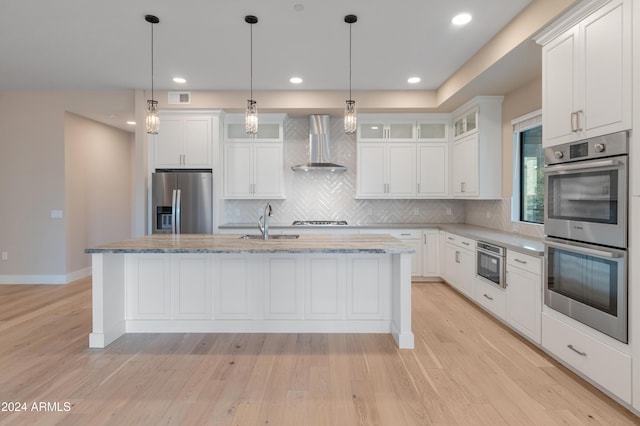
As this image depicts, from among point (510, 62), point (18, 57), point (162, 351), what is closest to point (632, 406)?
point (510, 62)

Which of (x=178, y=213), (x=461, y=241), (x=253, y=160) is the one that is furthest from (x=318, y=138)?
(x=461, y=241)

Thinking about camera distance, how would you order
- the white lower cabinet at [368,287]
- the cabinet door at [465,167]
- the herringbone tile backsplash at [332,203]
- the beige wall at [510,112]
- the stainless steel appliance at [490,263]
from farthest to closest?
the herringbone tile backsplash at [332,203]
the cabinet door at [465,167]
the beige wall at [510,112]
the stainless steel appliance at [490,263]
the white lower cabinet at [368,287]

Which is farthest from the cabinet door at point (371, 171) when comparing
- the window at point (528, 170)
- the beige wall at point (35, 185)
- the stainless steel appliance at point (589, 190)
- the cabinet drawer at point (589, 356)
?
the beige wall at point (35, 185)

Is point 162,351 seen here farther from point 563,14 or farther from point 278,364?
point 563,14

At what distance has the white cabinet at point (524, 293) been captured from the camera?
2763mm

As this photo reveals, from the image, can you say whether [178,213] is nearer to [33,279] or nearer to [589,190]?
[33,279]

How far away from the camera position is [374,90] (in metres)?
4.83

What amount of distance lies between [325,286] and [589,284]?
197 centimetres

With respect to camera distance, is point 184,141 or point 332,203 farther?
point 332,203

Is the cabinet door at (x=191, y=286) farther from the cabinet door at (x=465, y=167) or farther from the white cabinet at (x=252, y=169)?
the cabinet door at (x=465, y=167)

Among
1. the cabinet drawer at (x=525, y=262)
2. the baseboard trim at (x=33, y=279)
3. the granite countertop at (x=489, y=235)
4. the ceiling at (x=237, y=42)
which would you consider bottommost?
the baseboard trim at (x=33, y=279)

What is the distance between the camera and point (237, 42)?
3375 millimetres

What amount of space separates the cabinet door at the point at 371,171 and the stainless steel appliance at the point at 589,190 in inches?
107

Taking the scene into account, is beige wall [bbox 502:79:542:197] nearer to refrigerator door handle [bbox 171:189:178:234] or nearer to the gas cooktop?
the gas cooktop
